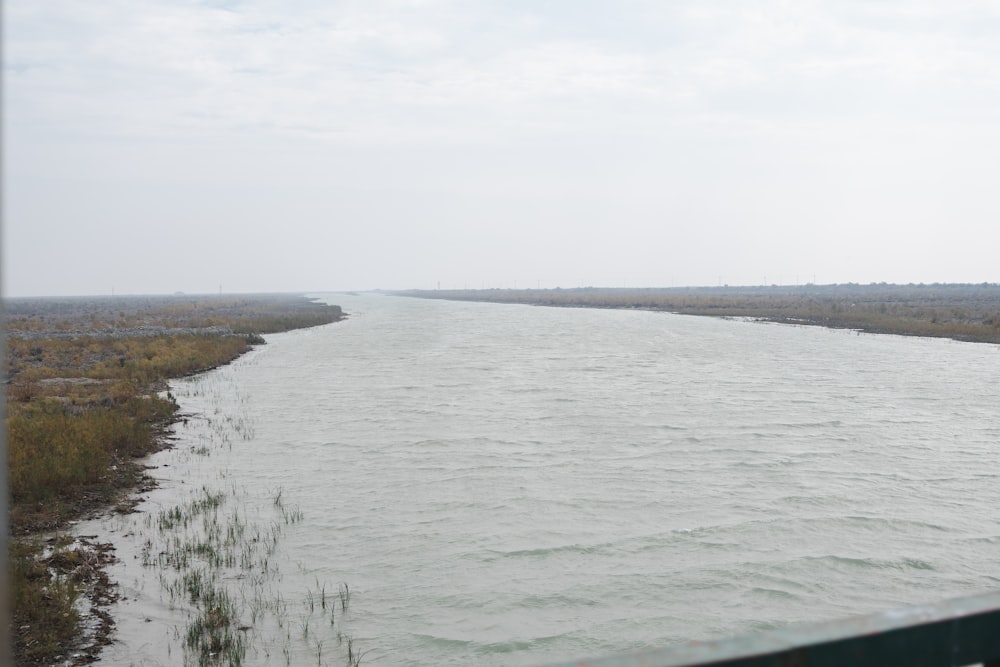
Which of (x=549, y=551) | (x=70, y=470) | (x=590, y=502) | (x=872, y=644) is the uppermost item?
(x=872, y=644)

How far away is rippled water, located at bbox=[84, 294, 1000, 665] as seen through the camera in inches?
395

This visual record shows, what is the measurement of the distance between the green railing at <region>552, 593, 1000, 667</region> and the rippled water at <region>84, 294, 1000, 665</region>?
7.23 m

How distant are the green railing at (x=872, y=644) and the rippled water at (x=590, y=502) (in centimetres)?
723

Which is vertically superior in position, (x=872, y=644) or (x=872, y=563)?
(x=872, y=644)

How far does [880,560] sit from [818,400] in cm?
1693

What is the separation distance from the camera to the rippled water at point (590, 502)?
395 inches

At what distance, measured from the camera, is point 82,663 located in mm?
8242

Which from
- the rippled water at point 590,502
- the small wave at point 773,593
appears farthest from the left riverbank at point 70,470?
the small wave at point 773,593

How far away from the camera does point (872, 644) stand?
2.08 m

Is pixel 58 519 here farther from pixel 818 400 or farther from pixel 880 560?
pixel 818 400

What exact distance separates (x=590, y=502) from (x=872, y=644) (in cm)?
1306

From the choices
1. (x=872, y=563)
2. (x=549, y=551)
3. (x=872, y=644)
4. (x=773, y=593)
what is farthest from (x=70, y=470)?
(x=872, y=644)

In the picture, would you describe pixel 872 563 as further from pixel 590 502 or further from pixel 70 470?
pixel 70 470

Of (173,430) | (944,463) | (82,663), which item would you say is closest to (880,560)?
(944,463)
